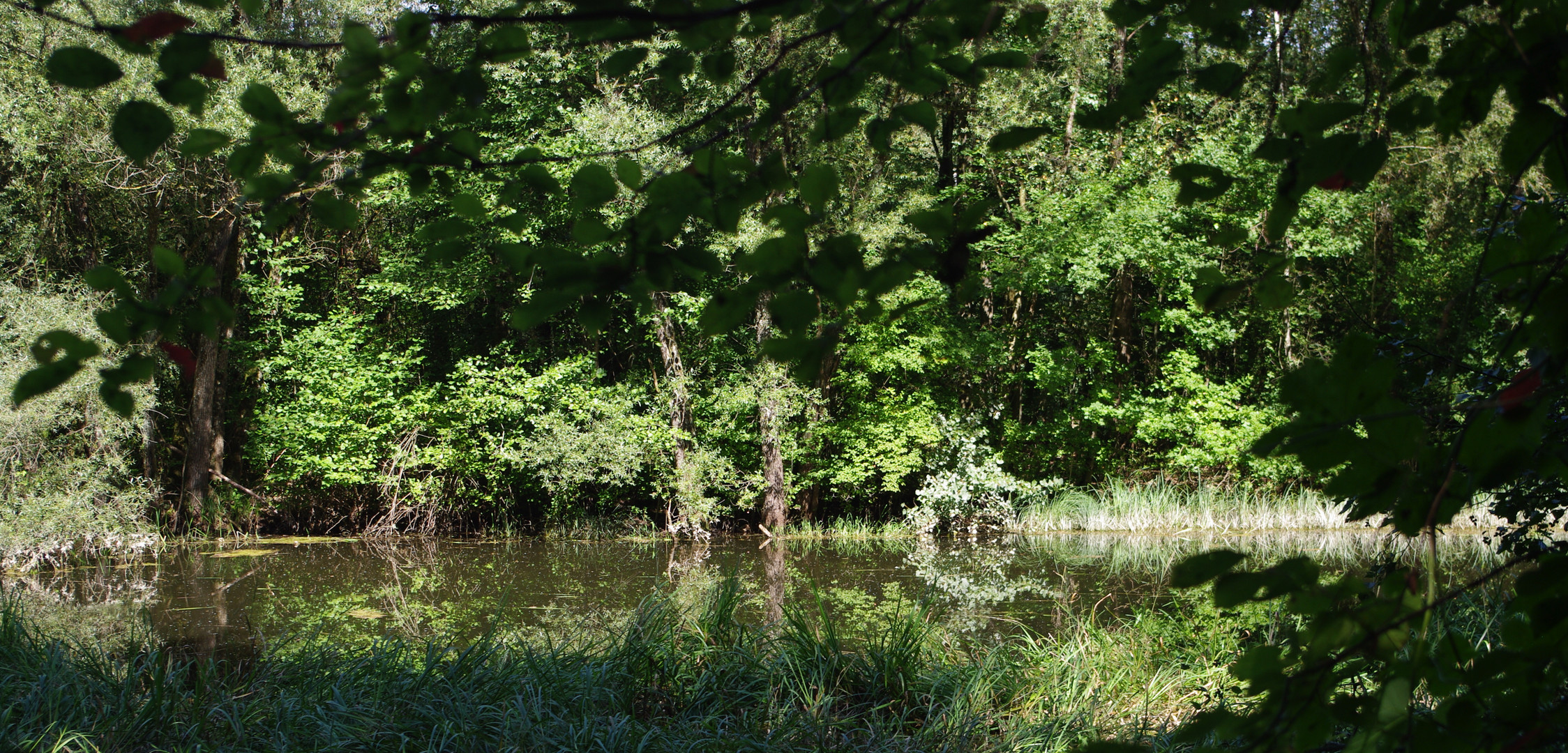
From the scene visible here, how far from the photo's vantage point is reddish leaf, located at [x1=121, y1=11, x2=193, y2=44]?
1014mm

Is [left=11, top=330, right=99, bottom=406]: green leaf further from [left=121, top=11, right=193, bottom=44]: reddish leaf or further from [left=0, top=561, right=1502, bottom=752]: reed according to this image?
[left=0, top=561, right=1502, bottom=752]: reed

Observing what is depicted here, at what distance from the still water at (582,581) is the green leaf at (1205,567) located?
12.4 ft

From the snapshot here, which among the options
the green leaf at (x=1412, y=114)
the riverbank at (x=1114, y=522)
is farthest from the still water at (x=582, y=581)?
the green leaf at (x=1412, y=114)

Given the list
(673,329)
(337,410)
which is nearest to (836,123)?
(673,329)

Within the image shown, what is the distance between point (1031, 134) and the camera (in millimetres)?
1175

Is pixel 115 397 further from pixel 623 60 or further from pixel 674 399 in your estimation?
pixel 674 399

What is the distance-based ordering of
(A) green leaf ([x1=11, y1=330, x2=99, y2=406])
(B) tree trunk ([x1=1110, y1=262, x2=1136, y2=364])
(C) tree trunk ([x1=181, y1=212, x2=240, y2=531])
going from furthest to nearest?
(B) tree trunk ([x1=1110, y1=262, x2=1136, y2=364]) < (C) tree trunk ([x1=181, y1=212, x2=240, y2=531]) < (A) green leaf ([x1=11, y1=330, x2=99, y2=406])

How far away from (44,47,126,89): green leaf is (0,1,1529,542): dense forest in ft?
33.1

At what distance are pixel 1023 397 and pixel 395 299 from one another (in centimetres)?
986

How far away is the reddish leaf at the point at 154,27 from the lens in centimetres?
101

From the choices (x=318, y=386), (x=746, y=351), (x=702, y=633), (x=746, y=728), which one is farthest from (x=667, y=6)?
(x=318, y=386)

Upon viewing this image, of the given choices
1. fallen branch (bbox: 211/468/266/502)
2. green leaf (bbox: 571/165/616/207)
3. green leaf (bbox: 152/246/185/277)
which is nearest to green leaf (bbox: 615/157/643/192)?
green leaf (bbox: 571/165/616/207)

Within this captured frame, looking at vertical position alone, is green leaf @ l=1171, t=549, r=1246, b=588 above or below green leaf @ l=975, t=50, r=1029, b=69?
below

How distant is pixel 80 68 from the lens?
1.02 meters
